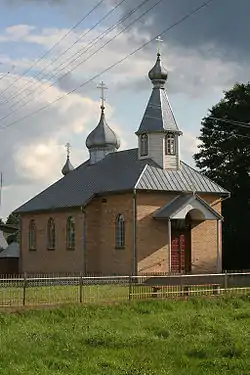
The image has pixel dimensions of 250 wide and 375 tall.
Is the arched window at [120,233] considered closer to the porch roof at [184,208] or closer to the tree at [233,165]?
the porch roof at [184,208]

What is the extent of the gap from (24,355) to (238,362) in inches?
162

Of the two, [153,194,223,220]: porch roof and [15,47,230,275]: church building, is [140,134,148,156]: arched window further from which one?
[153,194,223,220]: porch roof

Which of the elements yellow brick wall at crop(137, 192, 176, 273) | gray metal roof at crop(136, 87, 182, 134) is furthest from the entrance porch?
gray metal roof at crop(136, 87, 182, 134)

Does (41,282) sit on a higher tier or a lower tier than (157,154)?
lower

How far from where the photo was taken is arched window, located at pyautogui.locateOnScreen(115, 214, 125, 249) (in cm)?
3209

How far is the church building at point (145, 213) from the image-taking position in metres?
31.3

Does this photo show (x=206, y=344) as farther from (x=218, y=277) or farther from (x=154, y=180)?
(x=154, y=180)

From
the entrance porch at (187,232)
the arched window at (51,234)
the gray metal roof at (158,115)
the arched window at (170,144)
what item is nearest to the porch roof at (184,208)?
the entrance porch at (187,232)

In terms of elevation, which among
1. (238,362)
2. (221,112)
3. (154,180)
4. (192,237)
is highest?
(221,112)

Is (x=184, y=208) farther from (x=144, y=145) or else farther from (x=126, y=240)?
(x=144, y=145)

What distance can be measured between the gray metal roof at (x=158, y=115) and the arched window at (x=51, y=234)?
23.6 ft

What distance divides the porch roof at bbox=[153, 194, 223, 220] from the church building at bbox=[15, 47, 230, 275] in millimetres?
44

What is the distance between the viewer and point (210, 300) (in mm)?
22438

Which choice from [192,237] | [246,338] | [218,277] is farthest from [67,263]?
[246,338]
